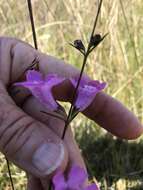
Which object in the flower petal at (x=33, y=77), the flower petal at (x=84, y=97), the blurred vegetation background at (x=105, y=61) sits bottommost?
the blurred vegetation background at (x=105, y=61)

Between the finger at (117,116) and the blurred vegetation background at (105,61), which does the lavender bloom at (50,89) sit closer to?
the finger at (117,116)

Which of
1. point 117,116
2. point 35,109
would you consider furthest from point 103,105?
point 35,109

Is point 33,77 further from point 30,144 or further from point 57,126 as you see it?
point 57,126

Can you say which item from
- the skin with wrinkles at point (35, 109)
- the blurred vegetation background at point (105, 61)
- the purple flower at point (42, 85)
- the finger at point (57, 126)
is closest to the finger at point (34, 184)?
the skin with wrinkles at point (35, 109)

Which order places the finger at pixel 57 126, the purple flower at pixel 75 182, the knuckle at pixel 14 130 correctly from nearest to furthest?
the purple flower at pixel 75 182 → the knuckle at pixel 14 130 → the finger at pixel 57 126

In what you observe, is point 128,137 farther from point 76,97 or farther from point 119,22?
point 119,22

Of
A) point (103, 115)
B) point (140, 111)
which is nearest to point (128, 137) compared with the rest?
point (103, 115)
